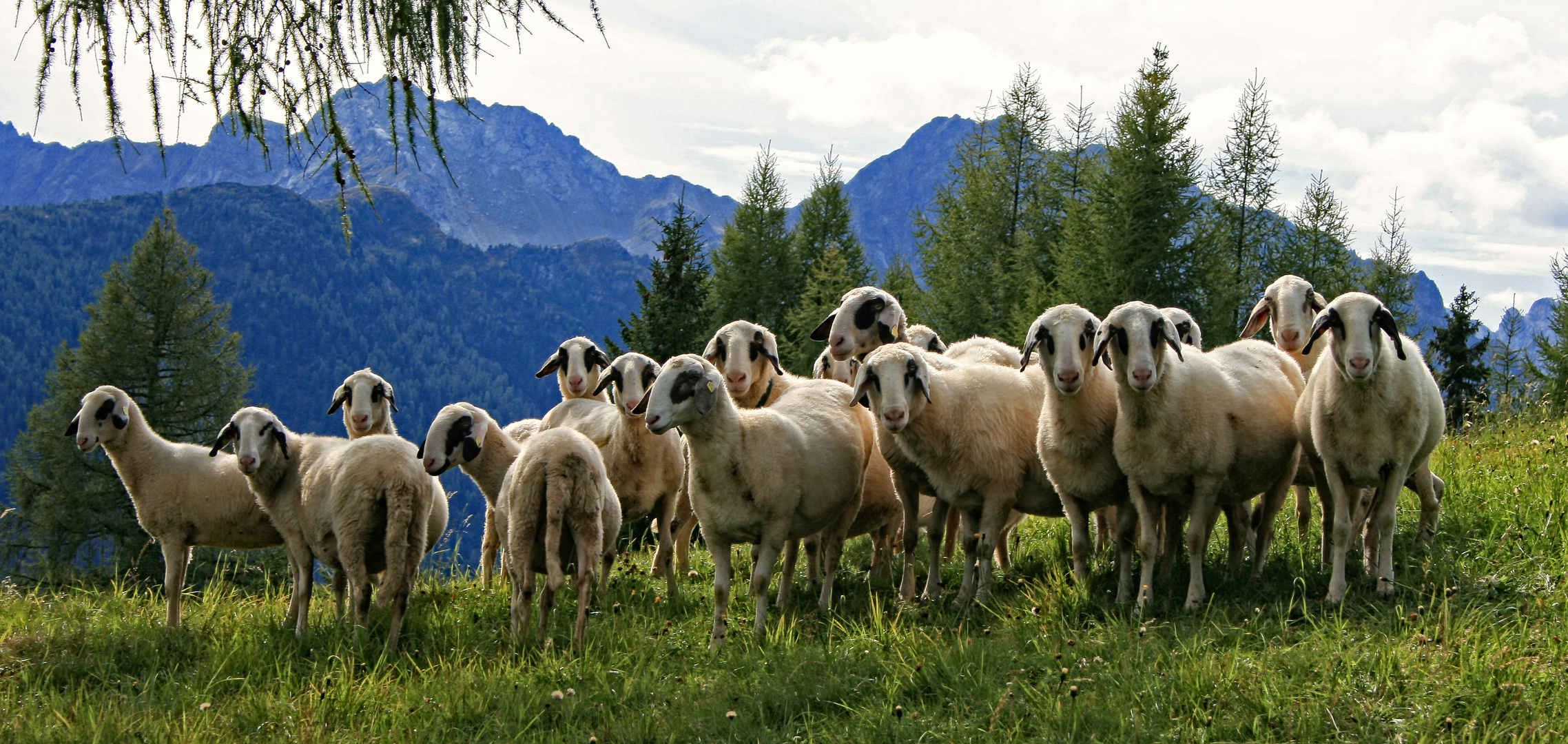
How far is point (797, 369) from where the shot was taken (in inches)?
1129

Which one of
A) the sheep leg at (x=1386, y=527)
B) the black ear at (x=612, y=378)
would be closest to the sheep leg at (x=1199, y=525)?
the sheep leg at (x=1386, y=527)

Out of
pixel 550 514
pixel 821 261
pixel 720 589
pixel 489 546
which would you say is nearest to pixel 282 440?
pixel 489 546

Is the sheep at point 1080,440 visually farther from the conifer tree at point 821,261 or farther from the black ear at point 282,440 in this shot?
the conifer tree at point 821,261

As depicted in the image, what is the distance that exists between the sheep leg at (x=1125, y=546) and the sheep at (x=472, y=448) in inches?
172

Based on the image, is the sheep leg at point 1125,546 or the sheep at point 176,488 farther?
the sheep at point 176,488

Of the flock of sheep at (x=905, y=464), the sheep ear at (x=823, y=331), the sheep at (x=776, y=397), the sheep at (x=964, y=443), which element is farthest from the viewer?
the sheep ear at (x=823, y=331)

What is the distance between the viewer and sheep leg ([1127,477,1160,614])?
621 centimetres

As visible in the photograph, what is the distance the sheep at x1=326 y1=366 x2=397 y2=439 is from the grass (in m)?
2.21

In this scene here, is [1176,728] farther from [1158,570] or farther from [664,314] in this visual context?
[664,314]

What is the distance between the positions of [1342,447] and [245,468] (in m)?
7.44

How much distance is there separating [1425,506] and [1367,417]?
1379mm

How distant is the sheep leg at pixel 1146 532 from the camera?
621 cm

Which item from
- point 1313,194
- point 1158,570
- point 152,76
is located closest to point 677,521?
point 1158,570

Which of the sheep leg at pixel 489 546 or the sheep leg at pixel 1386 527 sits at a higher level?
the sheep leg at pixel 1386 527
